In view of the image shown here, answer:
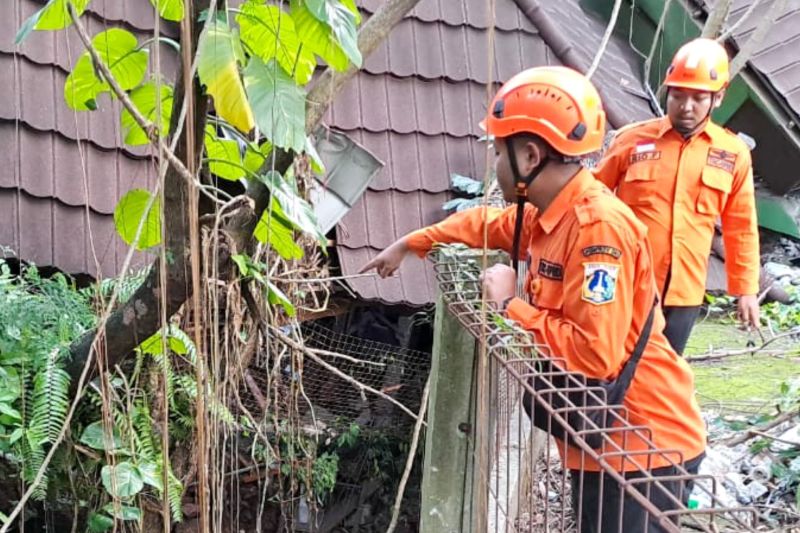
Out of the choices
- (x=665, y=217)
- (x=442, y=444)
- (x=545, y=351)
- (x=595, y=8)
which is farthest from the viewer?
(x=595, y=8)

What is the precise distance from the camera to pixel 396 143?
4797 millimetres

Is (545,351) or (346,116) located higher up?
(346,116)

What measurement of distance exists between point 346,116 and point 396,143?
285 mm

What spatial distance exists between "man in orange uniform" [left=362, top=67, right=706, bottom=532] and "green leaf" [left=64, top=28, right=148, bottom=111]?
33.2 inches

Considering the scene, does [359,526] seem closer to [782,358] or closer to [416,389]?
[416,389]

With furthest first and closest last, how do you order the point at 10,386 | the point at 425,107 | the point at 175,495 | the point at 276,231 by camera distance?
the point at 425,107 < the point at 175,495 < the point at 10,386 < the point at 276,231

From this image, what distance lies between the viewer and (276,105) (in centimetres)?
186

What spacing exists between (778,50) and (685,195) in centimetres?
383

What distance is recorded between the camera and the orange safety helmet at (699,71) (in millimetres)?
3371

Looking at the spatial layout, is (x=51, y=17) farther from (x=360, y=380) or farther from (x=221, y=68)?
(x=360, y=380)

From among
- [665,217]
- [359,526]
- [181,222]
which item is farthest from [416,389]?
[181,222]

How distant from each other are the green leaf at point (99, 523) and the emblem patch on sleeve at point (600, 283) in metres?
1.98

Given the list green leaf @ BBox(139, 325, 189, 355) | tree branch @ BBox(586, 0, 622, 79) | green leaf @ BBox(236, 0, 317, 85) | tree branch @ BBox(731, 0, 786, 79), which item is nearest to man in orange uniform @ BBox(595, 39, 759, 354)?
tree branch @ BBox(586, 0, 622, 79)

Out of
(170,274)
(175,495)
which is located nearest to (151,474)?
(175,495)
